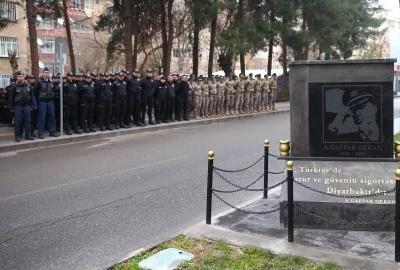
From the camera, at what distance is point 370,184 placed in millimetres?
6715

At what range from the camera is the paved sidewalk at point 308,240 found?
17.8ft

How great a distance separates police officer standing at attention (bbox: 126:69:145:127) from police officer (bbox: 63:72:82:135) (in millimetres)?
2310

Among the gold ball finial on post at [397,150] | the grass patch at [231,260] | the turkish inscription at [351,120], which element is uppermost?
the turkish inscription at [351,120]

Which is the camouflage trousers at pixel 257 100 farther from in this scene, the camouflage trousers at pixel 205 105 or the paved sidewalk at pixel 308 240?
the paved sidewalk at pixel 308 240

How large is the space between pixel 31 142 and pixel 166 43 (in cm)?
1496

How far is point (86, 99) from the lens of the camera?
53.6ft

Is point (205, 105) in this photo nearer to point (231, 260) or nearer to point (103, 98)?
point (103, 98)

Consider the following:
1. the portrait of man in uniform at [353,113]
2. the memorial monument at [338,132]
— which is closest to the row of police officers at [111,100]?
the memorial monument at [338,132]

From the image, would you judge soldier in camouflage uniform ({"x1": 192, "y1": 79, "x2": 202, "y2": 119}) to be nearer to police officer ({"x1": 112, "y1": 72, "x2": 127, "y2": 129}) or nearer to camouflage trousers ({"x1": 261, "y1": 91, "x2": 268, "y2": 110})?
police officer ({"x1": 112, "y1": 72, "x2": 127, "y2": 129})

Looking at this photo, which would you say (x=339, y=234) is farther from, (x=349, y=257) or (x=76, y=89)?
(x=76, y=89)

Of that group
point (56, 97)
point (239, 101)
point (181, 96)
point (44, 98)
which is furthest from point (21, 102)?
point (239, 101)

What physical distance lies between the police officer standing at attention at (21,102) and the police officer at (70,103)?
1.40 m

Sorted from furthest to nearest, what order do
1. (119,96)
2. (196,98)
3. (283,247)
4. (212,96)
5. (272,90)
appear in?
(272,90) < (212,96) < (196,98) < (119,96) < (283,247)

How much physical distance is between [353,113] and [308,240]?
6.58 feet
